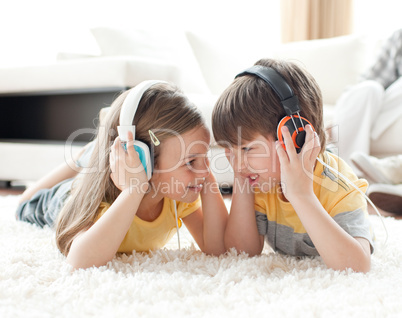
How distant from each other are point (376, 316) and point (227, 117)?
0.48 m

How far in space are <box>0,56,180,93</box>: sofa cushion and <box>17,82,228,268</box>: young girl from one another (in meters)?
0.87

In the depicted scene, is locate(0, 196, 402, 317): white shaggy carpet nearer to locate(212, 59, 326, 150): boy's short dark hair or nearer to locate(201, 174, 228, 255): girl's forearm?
locate(201, 174, 228, 255): girl's forearm

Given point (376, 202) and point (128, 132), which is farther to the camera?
point (376, 202)

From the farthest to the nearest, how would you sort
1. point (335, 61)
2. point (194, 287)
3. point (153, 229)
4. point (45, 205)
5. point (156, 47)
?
point (335, 61), point (156, 47), point (45, 205), point (153, 229), point (194, 287)

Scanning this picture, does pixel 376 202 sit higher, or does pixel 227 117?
pixel 227 117

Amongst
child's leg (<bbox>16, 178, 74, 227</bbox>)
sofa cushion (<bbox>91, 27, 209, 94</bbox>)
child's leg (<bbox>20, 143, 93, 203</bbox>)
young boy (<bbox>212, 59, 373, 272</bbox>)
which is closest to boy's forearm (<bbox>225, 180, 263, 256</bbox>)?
young boy (<bbox>212, 59, 373, 272</bbox>)

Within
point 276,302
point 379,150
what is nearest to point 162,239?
point 276,302

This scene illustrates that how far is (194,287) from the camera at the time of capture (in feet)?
2.46

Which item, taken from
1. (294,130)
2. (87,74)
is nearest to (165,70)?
(87,74)

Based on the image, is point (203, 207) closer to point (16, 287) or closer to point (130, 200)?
point (130, 200)

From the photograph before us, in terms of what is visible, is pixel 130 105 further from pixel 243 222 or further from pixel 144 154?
pixel 243 222

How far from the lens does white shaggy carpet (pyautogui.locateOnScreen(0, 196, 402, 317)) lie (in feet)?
2.15

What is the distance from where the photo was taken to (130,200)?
2.99ft

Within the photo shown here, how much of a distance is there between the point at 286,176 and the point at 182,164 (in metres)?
0.25
